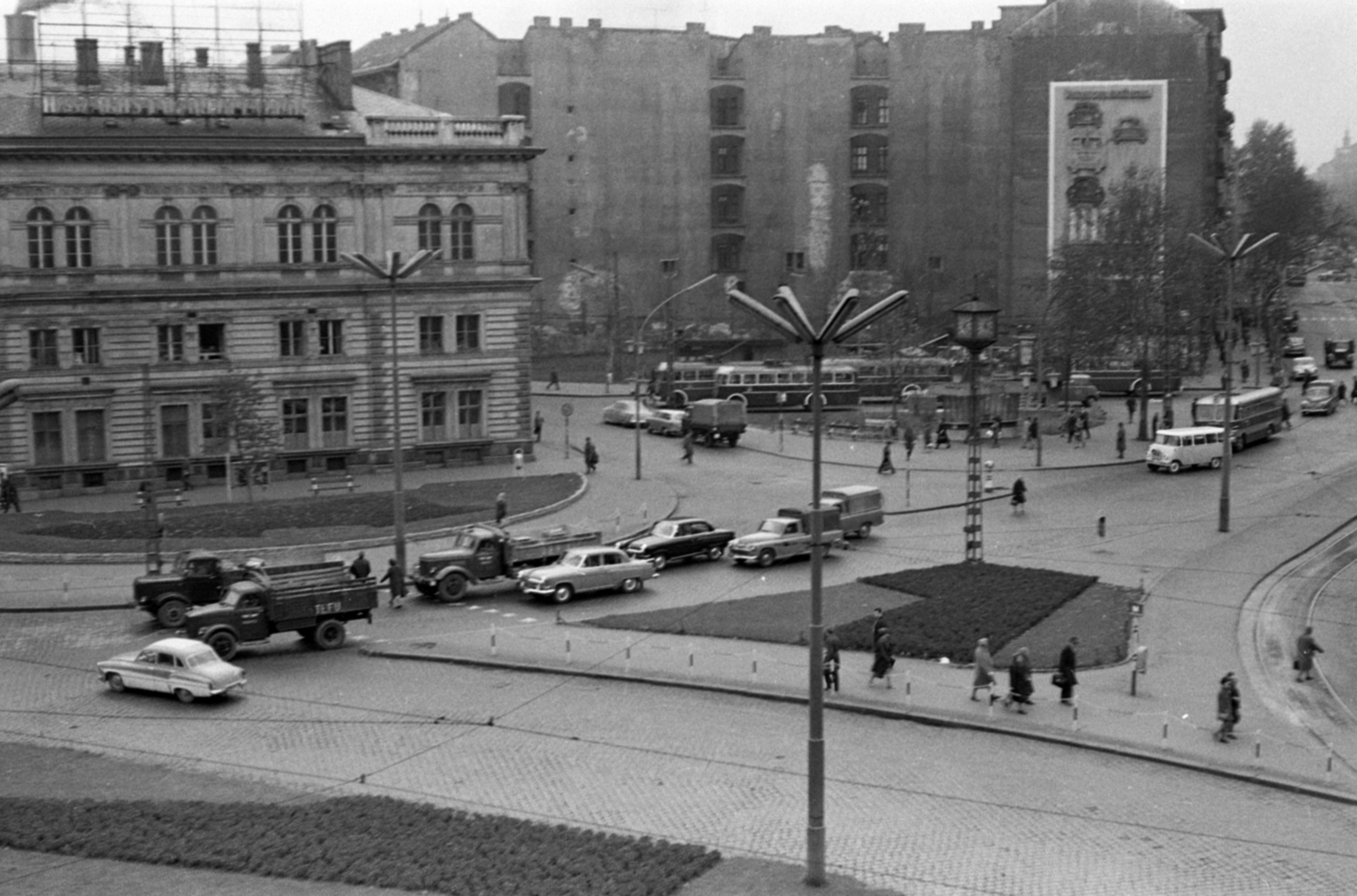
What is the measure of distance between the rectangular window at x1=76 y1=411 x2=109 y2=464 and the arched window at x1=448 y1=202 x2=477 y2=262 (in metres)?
15.0

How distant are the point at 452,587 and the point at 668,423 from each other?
34.1m

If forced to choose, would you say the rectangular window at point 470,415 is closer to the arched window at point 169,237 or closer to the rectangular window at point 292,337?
the rectangular window at point 292,337

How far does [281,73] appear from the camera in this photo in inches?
2734

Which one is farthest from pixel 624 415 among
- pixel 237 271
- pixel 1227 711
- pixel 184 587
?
pixel 1227 711

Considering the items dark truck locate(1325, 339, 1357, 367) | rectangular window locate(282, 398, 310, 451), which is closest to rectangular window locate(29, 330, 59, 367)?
rectangular window locate(282, 398, 310, 451)

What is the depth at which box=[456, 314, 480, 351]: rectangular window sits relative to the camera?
66812 millimetres

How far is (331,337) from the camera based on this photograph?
65250mm

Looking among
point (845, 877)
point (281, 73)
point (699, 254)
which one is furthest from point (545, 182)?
point (845, 877)

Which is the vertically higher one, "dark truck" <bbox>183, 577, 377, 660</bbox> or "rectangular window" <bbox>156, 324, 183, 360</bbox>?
"rectangular window" <bbox>156, 324, 183, 360</bbox>

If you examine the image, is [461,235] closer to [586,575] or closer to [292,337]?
[292,337]

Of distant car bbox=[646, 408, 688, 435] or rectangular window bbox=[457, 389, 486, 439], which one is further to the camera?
distant car bbox=[646, 408, 688, 435]

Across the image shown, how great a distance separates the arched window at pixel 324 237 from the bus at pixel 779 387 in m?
25.5

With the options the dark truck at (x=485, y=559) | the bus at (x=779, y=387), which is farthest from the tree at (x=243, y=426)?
the bus at (x=779, y=387)

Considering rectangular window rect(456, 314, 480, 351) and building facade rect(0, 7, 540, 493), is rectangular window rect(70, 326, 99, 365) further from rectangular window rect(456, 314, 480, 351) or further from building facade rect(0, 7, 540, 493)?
rectangular window rect(456, 314, 480, 351)
